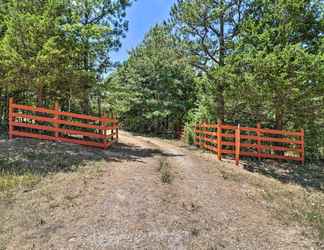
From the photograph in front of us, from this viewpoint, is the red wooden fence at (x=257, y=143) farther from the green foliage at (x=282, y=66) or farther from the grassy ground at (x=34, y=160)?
the grassy ground at (x=34, y=160)

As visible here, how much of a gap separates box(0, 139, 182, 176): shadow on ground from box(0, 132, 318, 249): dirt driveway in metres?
0.76

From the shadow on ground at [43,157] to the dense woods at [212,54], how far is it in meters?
2.79

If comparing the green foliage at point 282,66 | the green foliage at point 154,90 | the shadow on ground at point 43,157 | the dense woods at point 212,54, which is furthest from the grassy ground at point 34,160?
the green foliage at point 154,90

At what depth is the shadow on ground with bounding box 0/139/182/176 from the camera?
265 inches

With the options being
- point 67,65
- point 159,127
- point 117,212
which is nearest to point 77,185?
point 117,212

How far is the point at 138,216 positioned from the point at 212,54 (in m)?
11.1

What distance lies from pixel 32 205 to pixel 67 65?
7122 millimetres

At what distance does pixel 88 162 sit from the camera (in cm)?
777

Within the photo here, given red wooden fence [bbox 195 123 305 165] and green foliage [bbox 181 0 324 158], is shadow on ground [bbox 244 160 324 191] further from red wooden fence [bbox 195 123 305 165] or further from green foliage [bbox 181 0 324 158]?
green foliage [bbox 181 0 324 158]

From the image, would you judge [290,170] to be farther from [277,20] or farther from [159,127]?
[159,127]

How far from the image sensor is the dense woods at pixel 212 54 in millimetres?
9609

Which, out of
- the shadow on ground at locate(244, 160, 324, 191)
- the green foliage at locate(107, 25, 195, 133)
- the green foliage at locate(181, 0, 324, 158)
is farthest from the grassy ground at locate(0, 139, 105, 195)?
the green foliage at locate(107, 25, 195, 133)

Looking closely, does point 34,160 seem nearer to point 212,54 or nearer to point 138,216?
point 138,216

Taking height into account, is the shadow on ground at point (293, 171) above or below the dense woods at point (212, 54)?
below
